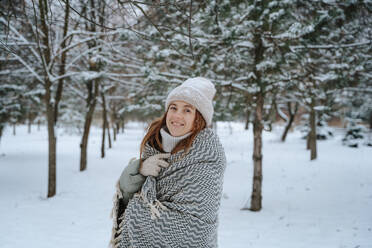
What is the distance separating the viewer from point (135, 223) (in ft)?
5.13

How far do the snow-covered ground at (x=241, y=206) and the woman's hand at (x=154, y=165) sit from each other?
3.61m

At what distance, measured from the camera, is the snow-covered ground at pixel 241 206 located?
4777mm

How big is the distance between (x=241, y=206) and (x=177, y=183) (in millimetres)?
5812

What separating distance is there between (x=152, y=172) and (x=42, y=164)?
12673 millimetres

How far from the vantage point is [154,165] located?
164 centimetres

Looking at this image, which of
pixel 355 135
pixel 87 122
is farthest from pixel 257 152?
pixel 355 135

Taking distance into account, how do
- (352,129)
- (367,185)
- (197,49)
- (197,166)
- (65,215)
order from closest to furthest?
(197,166) → (197,49) → (65,215) → (367,185) → (352,129)

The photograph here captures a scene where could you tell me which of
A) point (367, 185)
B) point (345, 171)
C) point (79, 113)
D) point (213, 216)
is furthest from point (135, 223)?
point (79, 113)

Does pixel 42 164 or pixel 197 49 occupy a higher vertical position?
pixel 197 49

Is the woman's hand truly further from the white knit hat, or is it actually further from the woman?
the white knit hat

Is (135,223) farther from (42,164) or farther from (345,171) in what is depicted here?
(42,164)

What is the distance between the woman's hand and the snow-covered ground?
3.61 m

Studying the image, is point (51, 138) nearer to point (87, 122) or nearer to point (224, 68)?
Answer: point (87, 122)

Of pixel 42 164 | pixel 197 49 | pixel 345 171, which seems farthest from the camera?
pixel 42 164
